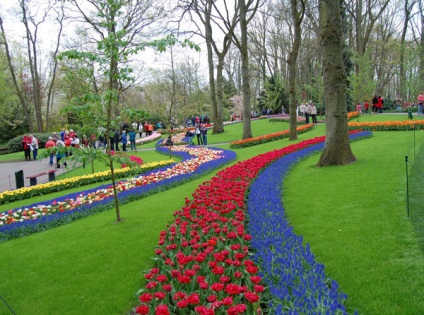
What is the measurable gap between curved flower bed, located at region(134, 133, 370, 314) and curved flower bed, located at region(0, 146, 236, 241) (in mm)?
3334

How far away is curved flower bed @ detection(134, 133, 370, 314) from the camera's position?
3.00m

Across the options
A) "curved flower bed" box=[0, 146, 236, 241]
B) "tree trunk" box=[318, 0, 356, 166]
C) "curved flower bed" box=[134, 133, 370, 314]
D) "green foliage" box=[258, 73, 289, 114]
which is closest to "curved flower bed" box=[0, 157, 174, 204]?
"curved flower bed" box=[0, 146, 236, 241]

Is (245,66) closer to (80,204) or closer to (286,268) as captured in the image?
(80,204)

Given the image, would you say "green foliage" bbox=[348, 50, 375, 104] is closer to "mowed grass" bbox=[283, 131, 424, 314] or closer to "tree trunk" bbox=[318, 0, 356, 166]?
"tree trunk" bbox=[318, 0, 356, 166]

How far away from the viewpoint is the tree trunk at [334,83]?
9656mm

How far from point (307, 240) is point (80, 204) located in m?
6.60

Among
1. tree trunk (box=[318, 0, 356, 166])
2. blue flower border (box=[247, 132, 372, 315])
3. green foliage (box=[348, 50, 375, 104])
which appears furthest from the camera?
green foliage (box=[348, 50, 375, 104])

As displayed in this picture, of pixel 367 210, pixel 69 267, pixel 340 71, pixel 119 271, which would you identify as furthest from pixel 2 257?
pixel 340 71

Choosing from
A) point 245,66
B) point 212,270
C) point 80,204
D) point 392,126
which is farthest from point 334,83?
point 245,66

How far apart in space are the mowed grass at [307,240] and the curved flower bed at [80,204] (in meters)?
0.61

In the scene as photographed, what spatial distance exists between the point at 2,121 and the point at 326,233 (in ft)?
129

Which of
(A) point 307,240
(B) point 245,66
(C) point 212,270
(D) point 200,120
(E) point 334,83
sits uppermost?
(B) point 245,66

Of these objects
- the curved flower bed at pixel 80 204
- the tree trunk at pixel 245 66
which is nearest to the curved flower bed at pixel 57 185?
the curved flower bed at pixel 80 204

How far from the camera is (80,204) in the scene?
968 centimetres
